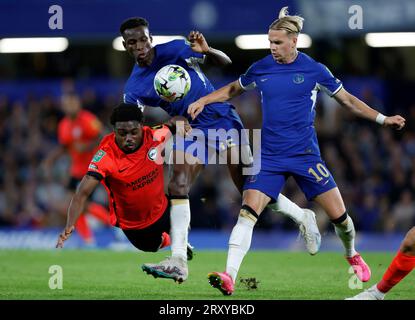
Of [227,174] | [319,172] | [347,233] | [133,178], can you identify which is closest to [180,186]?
[133,178]

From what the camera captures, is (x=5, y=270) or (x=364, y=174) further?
(x=364, y=174)

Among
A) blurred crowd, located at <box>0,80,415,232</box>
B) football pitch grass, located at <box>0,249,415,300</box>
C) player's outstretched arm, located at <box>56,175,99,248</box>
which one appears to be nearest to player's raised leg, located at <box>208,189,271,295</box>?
football pitch grass, located at <box>0,249,415,300</box>

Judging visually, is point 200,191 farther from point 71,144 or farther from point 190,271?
point 190,271

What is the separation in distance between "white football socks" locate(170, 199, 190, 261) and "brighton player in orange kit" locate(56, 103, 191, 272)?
495mm

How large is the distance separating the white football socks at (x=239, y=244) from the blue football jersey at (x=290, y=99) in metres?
0.68

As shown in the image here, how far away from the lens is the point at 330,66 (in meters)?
17.6

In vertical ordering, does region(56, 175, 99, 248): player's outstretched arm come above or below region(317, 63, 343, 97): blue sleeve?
below

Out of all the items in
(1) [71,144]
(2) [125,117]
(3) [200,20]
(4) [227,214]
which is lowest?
(4) [227,214]

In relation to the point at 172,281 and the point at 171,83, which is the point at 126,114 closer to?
the point at 171,83

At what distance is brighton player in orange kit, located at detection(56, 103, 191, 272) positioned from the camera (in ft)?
28.5

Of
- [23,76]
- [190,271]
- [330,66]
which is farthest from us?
[23,76]

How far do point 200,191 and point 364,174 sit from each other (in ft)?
9.23

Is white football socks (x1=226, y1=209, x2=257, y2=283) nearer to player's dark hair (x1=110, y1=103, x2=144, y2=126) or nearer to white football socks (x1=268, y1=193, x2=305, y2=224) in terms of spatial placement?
white football socks (x1=268, y1=193, x2=305, y2=224)

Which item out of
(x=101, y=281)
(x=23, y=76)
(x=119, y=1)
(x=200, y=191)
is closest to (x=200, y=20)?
(x=119, y=1)
